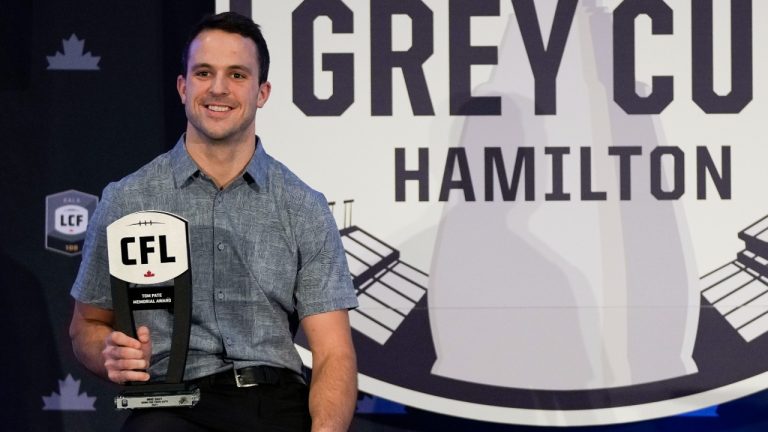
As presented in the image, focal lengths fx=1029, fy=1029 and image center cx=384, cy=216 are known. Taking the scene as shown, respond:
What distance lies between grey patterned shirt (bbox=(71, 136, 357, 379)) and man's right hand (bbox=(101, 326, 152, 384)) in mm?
199

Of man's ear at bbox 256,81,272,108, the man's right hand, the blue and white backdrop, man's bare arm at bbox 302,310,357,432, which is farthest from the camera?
the blue and white backdrop

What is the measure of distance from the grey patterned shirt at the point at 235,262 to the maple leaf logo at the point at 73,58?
97 cm

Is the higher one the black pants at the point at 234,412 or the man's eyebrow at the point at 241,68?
the man's eyebrow at the point at 241,68

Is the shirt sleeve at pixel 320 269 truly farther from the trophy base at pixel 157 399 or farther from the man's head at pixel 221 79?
the trophy base at pixel 157 399

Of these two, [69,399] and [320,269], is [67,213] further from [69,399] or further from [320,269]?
[320,269]

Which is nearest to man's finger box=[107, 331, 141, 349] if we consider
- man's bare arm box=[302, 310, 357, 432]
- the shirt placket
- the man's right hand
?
the man's right hand

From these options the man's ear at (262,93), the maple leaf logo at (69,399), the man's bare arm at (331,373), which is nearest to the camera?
the man's bare arm at (331,373)

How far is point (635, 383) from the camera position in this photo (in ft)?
9.37

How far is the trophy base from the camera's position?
179 cm

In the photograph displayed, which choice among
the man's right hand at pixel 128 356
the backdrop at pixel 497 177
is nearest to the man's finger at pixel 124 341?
the man's right hand at pixel 128 356

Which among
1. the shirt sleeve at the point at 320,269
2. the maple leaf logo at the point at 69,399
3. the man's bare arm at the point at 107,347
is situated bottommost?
the maple leaf logo at the point at 69,399

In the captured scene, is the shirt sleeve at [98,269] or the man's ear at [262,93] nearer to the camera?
the shirt sleeve at [98,269]

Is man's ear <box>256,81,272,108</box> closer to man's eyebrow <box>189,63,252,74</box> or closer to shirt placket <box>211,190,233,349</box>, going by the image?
man's eyebrow <box>189,63,252,74</box>

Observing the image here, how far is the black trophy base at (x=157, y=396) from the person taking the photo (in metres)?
1.79
